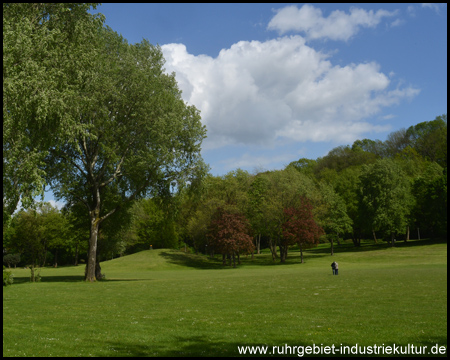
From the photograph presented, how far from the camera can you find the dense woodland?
22125 millimetres

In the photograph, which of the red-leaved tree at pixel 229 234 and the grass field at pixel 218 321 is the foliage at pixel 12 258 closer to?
the red-leaved tree at pixel 229 234

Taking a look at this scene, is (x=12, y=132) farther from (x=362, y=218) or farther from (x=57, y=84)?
(x=362, y=218)

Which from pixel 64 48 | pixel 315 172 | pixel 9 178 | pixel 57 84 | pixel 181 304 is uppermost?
pixel 315 172

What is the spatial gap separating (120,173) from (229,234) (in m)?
33.0

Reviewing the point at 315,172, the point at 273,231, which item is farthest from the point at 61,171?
the point at 315,172

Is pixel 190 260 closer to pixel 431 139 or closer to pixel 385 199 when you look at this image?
pixel 385 199

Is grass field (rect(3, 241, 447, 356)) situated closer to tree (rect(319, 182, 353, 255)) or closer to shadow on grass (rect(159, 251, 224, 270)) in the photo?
shadow on grass (rect(159, 251, 224, 270))

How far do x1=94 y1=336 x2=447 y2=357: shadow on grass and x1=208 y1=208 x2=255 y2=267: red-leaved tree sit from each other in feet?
193

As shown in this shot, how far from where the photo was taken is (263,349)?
11.0m

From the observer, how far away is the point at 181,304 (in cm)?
2052

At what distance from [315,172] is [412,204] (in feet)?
160

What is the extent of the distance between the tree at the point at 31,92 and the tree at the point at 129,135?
1098 centimetres

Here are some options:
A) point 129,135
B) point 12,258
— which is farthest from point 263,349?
point 12,258

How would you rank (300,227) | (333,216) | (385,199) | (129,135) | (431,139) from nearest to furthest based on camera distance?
1. (129,135)
2. (300,227)
3. (385,199)
4. (333,216)
5. (431,139)
